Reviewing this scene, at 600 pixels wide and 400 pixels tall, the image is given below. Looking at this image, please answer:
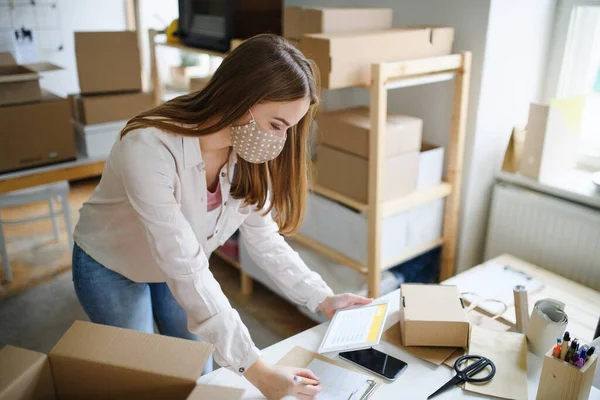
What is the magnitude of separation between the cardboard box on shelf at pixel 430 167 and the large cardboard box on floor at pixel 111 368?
1287 mm

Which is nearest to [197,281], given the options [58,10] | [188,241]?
[188,241]

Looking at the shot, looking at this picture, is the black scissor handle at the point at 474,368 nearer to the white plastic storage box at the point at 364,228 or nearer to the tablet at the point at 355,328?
the tablet at the point at 355,328

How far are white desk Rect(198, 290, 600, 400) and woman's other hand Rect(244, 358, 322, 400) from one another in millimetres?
66

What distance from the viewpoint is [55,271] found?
2.95m

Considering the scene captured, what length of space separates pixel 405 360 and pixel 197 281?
487 millimetres

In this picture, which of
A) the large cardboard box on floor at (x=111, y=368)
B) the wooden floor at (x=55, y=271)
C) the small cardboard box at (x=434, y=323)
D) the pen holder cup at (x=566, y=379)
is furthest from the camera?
the wooden floor at (x=55, y=271)

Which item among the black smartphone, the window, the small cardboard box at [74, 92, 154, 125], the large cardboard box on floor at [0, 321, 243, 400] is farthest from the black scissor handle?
the small cardboard box at [74, 92, 154, 125]

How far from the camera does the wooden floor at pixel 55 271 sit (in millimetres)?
2500

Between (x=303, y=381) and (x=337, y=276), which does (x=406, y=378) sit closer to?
(x=303, y=381)

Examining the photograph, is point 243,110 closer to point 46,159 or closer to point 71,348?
point 71,348

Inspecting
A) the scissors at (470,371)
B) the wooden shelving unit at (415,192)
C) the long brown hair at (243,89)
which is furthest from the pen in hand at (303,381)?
the wooden shelving unit at (415,192)

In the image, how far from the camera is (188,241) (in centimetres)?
108

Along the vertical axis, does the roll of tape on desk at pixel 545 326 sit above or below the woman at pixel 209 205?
below

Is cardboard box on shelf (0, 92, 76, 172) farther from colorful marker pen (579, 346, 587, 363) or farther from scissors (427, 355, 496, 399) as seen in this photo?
colorful marker pen (579, 346, 587, 363)
